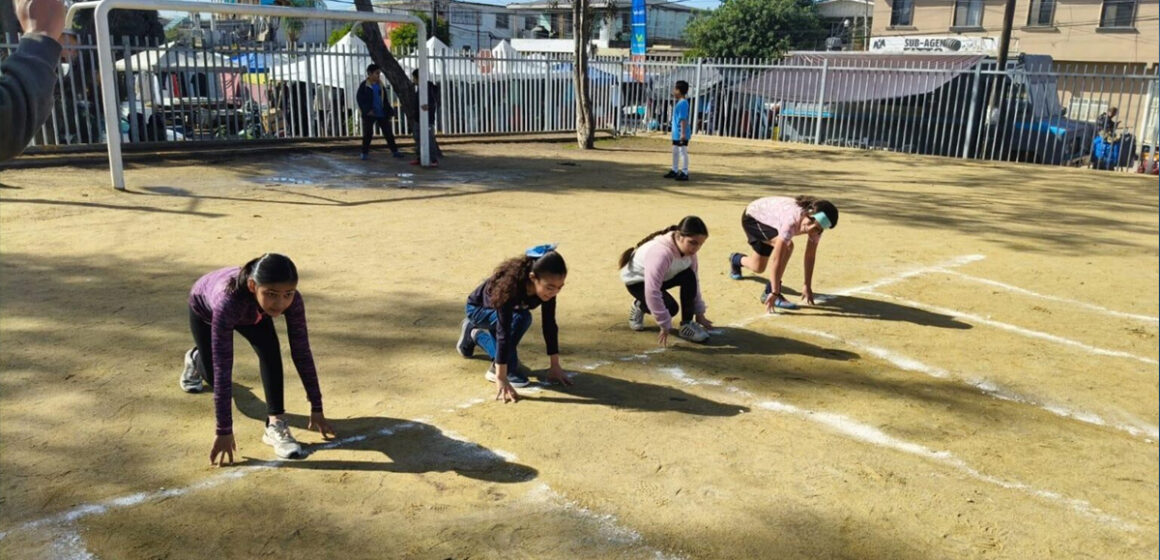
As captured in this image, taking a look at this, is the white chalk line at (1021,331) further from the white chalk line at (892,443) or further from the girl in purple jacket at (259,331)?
the girl in purple jacket at (259,331)

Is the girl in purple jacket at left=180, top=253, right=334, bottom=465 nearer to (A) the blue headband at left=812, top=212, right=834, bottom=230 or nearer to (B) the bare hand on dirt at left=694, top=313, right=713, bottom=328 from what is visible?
(B) the bare hand on dirt at left=694, top=313, right=713, bottom=328

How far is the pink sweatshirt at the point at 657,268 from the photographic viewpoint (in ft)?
17.4

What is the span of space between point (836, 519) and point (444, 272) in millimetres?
4637

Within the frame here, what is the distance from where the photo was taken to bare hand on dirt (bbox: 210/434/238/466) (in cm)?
369

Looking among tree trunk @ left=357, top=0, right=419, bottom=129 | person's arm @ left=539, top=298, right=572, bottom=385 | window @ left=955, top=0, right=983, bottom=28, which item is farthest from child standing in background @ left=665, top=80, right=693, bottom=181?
window @ left=955, top=0, right=983, bottom=28

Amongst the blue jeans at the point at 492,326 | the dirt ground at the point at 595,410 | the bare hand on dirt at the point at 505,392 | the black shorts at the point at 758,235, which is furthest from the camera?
the black shorts at the point at 758,235

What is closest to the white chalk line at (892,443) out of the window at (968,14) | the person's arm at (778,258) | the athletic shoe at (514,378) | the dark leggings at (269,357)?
the athletic shoe at (514,378)

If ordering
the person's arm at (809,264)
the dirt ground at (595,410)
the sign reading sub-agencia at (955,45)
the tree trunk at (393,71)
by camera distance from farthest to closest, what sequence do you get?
the sign reading sub-agencia at (955,45), the tree trunk at (393,71), the person's arm at (809,264), the dirt ground at (595,410)

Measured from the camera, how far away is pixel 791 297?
6.86 meters

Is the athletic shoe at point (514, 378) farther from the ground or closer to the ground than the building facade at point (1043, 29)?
closer to the ground

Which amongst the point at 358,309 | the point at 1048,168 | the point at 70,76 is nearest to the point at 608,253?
the point at 358,309

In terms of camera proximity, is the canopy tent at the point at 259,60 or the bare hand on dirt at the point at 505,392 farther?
the canopy tent at the point at 259,60

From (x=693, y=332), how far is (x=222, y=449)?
3055 mm

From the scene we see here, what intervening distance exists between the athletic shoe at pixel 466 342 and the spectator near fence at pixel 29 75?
336 centimetres
